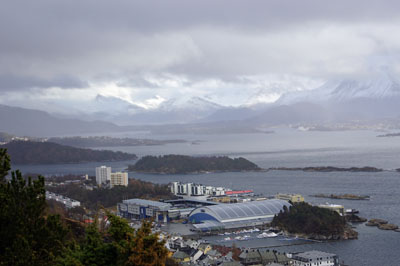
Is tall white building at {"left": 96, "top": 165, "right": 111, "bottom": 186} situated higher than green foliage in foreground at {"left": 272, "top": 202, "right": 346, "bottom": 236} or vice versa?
tall white building at {"left": 96, "top": 165, "right": 111, "bottom": 186}

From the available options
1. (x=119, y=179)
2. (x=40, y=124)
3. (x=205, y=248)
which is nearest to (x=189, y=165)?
(x=119, y=179)

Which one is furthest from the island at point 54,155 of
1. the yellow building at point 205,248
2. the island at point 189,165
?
the yellow building at point 205,248

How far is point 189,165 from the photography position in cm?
2716

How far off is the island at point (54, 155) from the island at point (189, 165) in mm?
8025

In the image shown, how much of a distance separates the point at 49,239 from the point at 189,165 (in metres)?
24.0

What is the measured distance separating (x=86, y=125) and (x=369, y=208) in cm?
8174

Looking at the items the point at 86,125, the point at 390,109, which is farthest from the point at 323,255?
the point at 390,109

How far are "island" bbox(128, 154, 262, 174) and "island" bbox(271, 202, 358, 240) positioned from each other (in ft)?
46.1

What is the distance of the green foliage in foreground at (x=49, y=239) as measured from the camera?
2635 millimetres

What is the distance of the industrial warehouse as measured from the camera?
11.6 m

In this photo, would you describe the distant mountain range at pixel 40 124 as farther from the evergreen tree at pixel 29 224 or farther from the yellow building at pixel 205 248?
the evergreen tree at pixel 29 224

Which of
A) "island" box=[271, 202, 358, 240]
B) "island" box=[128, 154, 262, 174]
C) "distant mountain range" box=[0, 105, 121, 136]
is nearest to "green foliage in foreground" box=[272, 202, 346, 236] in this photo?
"island" box=[271, 202, 358, 240]

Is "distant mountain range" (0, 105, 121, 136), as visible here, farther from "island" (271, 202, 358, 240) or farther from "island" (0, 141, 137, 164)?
"island" (271, 202, 358, 240)

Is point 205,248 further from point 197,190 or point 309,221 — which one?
point 197,190
